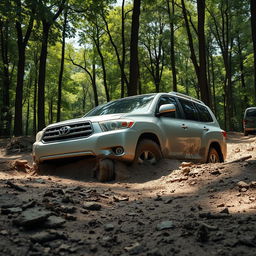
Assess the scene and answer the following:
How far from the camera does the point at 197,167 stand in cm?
564

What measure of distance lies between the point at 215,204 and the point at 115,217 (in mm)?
1201

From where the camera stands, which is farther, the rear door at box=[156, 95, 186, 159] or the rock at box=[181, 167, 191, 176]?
the rear door at box=[156, 95, 186, 159]

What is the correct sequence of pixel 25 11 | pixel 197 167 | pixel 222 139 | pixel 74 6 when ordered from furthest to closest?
pixel 74 6 < pixel 25 11 < pixel 222 139 < pixel 197 167

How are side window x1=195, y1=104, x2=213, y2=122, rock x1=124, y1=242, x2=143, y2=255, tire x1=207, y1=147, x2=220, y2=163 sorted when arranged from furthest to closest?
side window x1=195, y1=104, x2=213, y2=122
tire x1=207, y1=147, x2=220, y2=163
rock x1=124, y1=242, x2=143, y2=255

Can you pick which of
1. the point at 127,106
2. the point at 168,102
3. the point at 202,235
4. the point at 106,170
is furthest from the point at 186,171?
the point at 202,235

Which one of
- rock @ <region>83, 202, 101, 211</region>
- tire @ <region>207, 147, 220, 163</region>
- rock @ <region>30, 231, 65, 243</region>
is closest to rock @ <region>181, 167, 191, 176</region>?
rock @ <region>83, 202, 101, 211</region>

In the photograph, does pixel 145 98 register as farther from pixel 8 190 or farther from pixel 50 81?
pixel 50 81

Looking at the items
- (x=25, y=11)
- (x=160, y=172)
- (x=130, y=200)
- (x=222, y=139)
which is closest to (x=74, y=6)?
(x=25, y=11)

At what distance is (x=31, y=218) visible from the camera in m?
2.73

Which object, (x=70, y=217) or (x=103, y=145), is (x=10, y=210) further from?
(x=103, y=145)

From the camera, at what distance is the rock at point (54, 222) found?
9.14 ft

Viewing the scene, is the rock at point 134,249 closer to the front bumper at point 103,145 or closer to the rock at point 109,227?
the rock at point 109,227

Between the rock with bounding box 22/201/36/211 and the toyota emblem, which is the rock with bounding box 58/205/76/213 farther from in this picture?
the toyota emblem

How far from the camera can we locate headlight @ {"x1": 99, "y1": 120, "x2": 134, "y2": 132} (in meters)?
5.63
